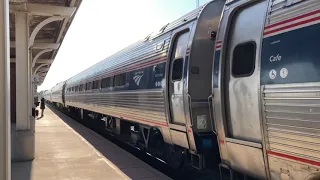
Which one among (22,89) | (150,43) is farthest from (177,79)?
(22,89)

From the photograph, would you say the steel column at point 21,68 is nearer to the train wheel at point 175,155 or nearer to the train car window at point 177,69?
the train wheel at point 175,155

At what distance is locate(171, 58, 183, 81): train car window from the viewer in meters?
6.57

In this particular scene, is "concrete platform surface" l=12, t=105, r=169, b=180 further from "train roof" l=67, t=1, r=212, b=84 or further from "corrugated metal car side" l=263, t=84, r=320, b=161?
"corrugated metal car side" l=263, t=84, r=320, b=161

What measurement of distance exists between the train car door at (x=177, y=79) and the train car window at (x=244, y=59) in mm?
1630

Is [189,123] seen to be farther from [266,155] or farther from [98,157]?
[98,157]

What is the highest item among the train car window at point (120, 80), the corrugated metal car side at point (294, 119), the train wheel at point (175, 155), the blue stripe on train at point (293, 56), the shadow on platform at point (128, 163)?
the train car window at point (120, 80)

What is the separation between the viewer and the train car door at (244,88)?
13.6 ft

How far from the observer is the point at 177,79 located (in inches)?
261

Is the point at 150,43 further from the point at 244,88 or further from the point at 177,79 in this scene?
the point at 244,88

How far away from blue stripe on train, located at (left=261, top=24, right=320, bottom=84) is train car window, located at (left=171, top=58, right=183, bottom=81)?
8.55ft

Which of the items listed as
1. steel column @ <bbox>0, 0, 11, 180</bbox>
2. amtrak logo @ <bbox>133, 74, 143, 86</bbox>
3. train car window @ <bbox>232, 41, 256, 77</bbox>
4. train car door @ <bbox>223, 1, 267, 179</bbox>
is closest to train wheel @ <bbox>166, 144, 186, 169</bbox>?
amtrak logo @ <bbox>133, 74, 143, 86</bbox>

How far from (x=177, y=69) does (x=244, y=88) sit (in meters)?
2.46

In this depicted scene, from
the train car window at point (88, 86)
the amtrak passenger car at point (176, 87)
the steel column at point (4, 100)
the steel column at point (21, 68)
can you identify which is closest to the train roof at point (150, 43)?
the amtrak passenger car at point (176, 87)

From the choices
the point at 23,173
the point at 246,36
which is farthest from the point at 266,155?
the point at 23,173
